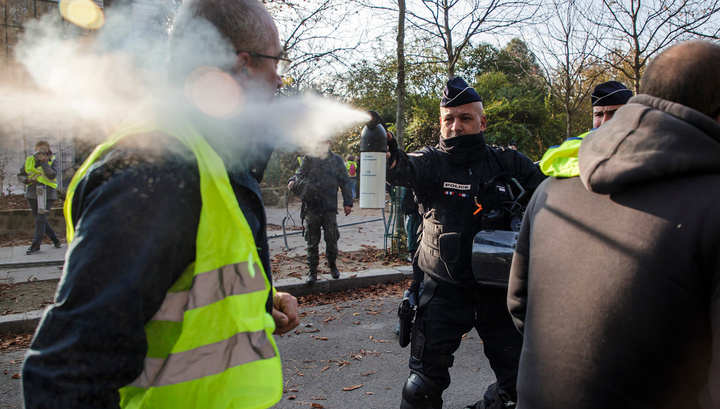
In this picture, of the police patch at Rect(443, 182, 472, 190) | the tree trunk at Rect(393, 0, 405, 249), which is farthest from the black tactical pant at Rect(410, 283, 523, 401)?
the tree trunk at Rect(393, 0, 405, 249)

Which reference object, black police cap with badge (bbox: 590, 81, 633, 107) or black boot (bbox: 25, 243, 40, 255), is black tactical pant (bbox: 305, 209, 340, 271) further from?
black boot (bbox: 25, 243, 40, 255)

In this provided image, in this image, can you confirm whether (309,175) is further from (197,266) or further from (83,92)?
(197,266)

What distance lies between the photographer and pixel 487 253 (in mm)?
2730

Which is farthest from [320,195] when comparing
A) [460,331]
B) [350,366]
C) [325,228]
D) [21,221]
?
[21,221]

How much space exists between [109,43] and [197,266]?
117 centimetres

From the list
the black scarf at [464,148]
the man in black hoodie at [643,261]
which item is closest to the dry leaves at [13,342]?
the black scarf at [464,148]

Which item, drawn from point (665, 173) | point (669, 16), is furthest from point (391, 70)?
point (665, 173)

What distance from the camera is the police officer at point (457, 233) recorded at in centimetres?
281

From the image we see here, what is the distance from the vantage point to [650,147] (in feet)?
3.94

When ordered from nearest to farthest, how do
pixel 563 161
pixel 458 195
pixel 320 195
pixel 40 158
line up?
1. pixel 563 161
2. pixel 458 195
3. pixel 320 195
4. pixel 40 158

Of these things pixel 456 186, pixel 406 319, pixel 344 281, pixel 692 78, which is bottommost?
pixel 344 281

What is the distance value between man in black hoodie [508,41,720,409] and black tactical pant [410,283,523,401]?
138 cm

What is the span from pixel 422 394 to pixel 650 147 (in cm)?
203

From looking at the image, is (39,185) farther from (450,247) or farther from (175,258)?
(175,258)
